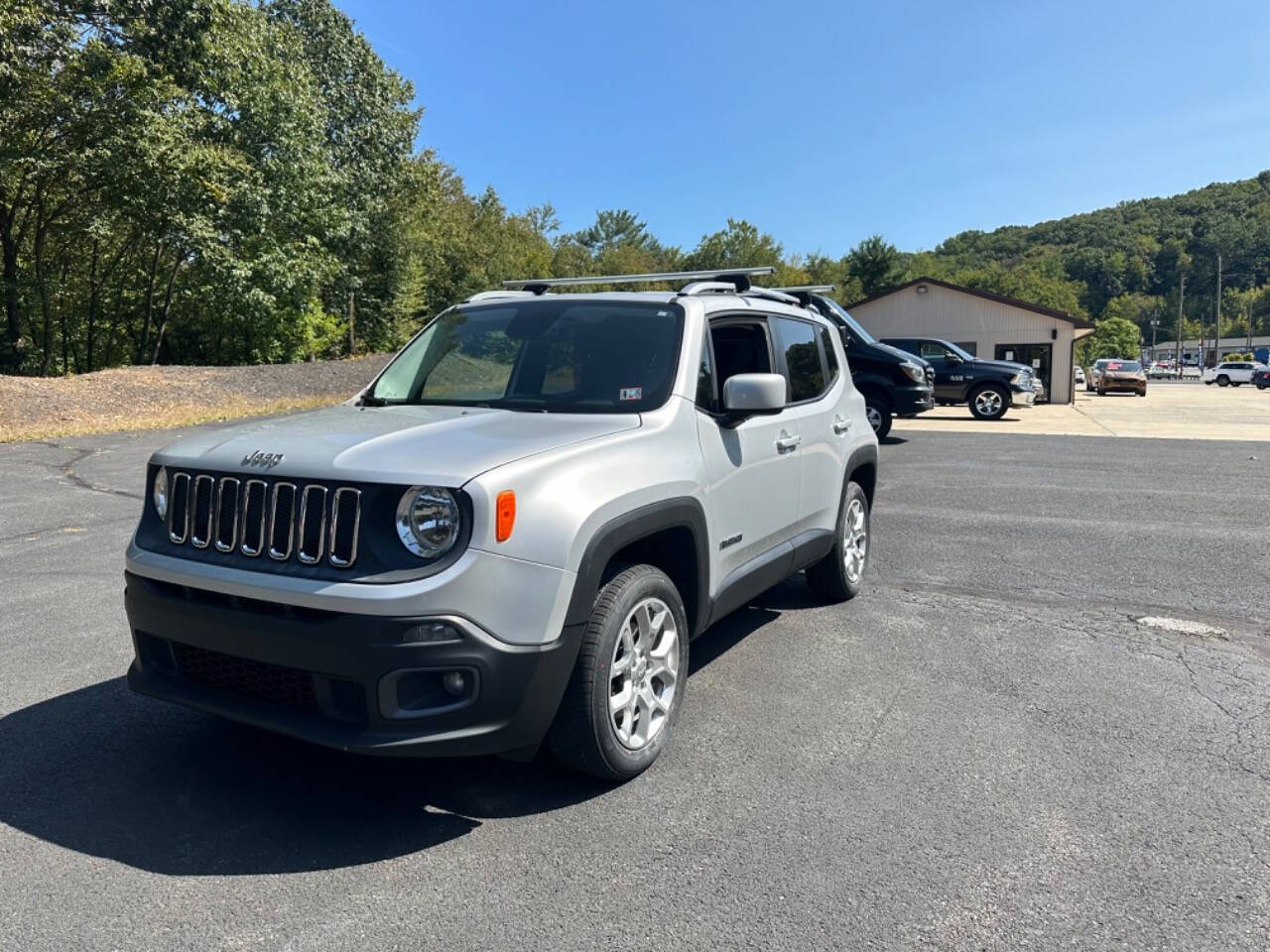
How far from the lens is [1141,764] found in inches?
135

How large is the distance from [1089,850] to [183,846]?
292cm

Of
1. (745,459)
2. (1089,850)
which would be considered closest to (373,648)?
(745,459)

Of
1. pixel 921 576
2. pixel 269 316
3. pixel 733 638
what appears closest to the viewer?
pixel 733 638

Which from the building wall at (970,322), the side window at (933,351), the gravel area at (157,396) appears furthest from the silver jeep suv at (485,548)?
the building wall at (970,322)

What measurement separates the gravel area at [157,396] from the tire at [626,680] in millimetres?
16627

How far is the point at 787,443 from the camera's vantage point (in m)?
4.46

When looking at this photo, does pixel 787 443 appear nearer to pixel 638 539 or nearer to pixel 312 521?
pixel 638 539

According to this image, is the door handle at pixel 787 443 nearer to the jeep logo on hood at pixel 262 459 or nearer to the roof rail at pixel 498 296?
the roof rail at pixel 498 296

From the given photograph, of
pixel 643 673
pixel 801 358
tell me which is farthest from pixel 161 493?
pixel 801 358

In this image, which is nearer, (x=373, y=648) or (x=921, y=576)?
(x=373, y=648)

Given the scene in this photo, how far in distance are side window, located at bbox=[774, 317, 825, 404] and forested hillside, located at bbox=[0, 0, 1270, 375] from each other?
A: 1975 cm

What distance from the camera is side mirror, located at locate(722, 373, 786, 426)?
3705 mm

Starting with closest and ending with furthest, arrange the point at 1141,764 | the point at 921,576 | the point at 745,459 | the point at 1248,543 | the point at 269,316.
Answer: the point at 1141,764 → the point at 745,459 → the point at 921,576 → the point at 1248,543 → the point at 269,316

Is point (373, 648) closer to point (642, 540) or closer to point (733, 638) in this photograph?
point (642, 540)
